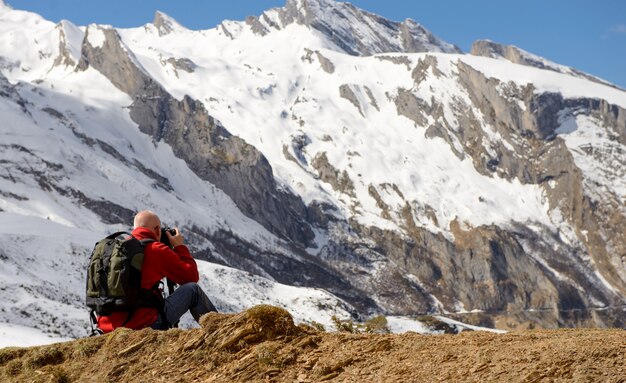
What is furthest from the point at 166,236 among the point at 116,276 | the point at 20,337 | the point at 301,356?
the point at 20,337

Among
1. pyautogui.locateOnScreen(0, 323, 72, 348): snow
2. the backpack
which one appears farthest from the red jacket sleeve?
pyautogui.locateOnScreen(0, 323, 72, 348): snow

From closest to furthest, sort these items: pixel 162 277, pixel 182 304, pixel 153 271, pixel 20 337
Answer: pixel 153 271, pixel 162 277, pixel 182 304, pixel 20 337

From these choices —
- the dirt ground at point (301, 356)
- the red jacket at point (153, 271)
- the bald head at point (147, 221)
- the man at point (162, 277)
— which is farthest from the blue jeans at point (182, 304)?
the bald head at point (147, 221)

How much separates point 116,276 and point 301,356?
2.79 m

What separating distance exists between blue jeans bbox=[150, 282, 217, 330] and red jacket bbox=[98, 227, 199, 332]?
0.14 m

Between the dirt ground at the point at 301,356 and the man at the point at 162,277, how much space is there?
0.24 meters

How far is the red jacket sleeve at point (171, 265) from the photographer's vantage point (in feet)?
38.9

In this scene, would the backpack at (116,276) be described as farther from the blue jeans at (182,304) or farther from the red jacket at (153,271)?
the blue jeans at (182,304)

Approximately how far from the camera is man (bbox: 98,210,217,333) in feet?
39.1

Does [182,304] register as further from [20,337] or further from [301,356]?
[20,337]

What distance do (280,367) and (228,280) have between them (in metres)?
97.9

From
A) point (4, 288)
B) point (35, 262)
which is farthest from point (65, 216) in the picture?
point (4, 288)

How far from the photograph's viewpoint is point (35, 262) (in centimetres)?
8075

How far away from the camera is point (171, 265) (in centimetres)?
1198
